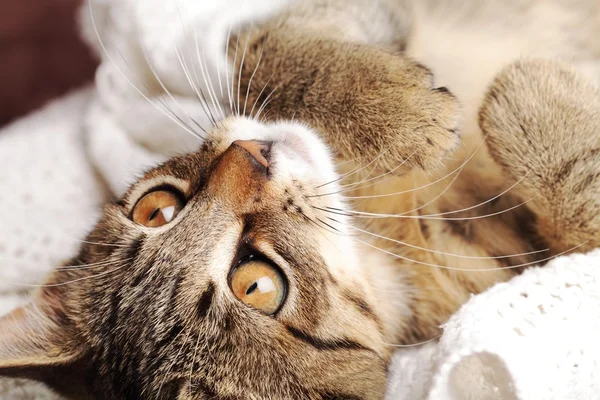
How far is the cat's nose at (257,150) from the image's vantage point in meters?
0.87

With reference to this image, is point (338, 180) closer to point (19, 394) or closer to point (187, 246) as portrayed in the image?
point (187, 246)

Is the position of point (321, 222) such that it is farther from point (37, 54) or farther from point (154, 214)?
point (37, 54)

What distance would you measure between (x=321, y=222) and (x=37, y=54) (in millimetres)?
1364

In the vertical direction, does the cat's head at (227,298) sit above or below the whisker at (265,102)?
below

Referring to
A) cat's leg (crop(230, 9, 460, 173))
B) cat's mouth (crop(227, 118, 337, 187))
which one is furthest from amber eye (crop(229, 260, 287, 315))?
cat's leg (crop(230, 9, 460, 173))

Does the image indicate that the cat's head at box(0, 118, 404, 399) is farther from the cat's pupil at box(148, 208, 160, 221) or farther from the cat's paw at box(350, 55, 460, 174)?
the cat's paw at box(350, 55, 460, 174)

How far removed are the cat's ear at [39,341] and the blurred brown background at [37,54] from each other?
0.97 meters

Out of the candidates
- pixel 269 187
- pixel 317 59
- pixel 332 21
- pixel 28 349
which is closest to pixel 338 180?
pixel 269 187

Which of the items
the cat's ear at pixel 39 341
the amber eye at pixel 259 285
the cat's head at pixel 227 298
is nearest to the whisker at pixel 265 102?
the cat's head at pixel 227 298

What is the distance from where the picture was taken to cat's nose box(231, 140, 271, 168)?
87 cm

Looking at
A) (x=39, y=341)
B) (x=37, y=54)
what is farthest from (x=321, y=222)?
(x=37, y=54)

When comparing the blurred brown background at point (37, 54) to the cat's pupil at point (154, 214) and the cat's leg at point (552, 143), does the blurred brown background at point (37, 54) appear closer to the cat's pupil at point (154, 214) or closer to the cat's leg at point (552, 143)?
the cat's pupil at point (154, 214)

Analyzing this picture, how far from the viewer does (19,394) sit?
109 centimetres

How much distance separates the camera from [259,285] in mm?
853
